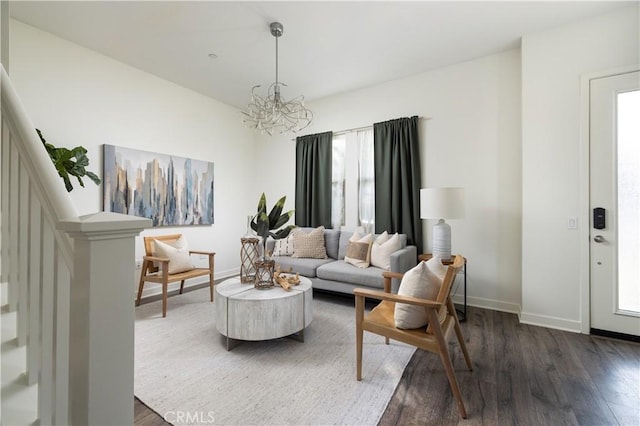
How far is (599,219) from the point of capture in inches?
103

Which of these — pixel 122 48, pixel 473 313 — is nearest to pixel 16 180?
pixel 122 48

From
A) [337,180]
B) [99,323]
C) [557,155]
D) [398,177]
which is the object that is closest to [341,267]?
[398,177]

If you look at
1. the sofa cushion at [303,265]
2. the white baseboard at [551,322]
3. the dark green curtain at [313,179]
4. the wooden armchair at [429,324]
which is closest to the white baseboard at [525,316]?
the white baseboard at [551,322]

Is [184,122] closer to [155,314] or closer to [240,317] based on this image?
[155,314]

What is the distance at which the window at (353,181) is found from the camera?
4.22 meters

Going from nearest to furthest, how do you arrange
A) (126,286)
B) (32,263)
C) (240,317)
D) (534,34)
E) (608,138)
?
(126,286) → (32,263) → (240,317) → (608,138) → (534,34)

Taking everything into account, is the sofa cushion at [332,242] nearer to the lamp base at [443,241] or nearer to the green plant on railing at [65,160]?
the lamp base at [443,241]

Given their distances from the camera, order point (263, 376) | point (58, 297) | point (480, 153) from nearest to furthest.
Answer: point (58, 297) → point (263, 376) → point (480, 153)

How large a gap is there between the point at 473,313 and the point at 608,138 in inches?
84.2

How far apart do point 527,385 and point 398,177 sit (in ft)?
8.51

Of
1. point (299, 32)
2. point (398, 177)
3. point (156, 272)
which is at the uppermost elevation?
point (299, 32)

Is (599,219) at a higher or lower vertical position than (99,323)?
higher

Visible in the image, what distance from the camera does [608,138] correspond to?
2586 millimetres

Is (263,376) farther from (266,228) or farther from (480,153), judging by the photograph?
(480,153)
